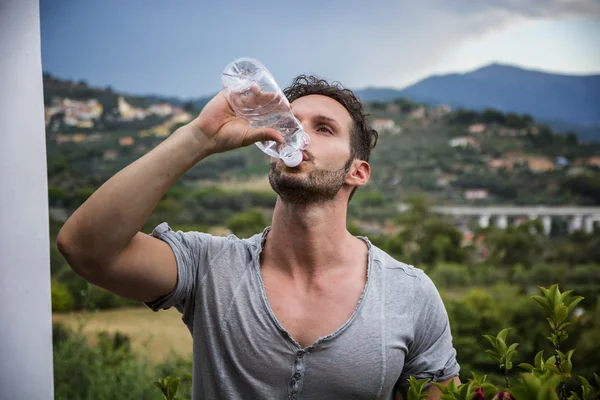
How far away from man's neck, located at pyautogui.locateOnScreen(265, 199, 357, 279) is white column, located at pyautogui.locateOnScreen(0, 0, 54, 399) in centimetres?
92

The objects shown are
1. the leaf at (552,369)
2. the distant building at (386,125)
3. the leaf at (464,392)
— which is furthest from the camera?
the distant building at (386,125)

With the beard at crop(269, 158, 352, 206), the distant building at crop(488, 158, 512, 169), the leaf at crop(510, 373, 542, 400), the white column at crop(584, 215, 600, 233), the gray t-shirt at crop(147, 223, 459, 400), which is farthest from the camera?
the distant building at crop(488, 158, 512, 169)

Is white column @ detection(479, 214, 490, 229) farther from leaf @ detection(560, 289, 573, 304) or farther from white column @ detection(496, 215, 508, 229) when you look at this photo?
leaf @ detection(560, 289, 573, 304)

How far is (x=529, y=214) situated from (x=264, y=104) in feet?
14.7

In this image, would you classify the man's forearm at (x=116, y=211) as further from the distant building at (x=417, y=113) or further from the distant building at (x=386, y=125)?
the distant building at (x=417, y=113)

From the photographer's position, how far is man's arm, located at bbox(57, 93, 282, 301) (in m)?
1.30

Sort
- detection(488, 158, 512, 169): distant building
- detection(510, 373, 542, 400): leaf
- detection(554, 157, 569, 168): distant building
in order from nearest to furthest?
detection(510, 373, 542, 400): leaf → detection(554, 157, 569, 168): distant building → detection(488, 158, 512, 169): distant building

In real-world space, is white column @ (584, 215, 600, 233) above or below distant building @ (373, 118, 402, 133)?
below

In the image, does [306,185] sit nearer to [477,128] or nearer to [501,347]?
[501,347]

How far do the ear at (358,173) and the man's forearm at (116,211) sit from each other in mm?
582

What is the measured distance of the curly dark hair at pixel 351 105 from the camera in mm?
1844

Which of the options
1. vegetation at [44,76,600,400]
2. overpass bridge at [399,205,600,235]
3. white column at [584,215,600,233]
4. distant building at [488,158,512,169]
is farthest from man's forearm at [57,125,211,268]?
distant building at [488,158,512,169]

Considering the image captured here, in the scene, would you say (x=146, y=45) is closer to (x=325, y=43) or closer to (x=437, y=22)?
(x=325, y=43)

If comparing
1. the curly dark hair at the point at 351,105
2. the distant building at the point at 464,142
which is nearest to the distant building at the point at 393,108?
A: the distant building at the point at 464,142
